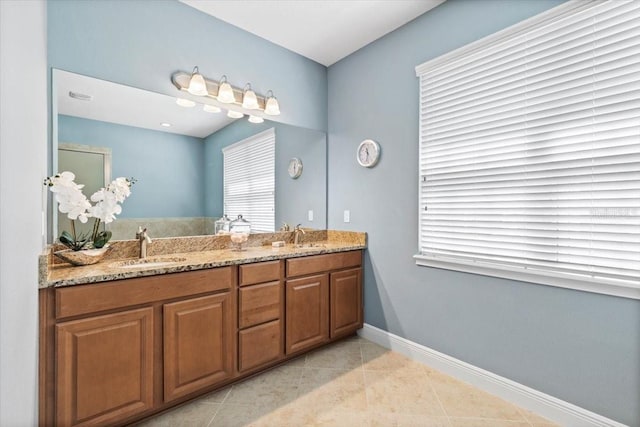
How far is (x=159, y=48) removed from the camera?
215 cm

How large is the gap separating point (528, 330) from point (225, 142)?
256cm

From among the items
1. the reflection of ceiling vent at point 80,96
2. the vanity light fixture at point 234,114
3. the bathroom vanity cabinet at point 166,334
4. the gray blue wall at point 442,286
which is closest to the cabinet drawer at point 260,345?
the bathroom vanity cabinet at point 166,334

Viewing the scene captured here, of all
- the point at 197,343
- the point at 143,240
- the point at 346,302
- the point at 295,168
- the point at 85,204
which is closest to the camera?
the point at 85,204

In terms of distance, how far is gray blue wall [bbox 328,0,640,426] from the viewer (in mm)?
1601

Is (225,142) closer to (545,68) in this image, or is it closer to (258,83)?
(258,83)

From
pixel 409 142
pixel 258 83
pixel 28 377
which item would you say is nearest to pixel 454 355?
pixel 409 142

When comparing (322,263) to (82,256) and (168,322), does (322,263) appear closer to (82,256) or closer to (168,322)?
(168,322)

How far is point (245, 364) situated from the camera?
6.74 ft

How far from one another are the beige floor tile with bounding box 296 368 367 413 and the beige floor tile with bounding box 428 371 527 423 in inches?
20.6

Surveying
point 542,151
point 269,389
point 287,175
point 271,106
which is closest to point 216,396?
point 269,389

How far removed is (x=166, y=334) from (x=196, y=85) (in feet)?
5.63

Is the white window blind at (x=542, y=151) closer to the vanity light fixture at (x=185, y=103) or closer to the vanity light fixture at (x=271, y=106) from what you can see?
the vanity light fixture at (x=271, y=106)

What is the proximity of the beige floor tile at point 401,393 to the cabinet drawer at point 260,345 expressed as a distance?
2.31 ft

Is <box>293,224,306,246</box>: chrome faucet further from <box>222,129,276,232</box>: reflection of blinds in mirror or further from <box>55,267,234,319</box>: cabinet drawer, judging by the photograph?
<box>55,267,234,319</box>: cabinet drawer
